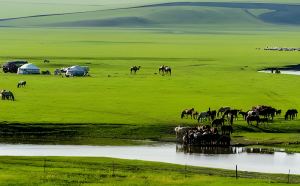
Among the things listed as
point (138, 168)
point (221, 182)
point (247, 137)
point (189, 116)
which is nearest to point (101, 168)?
point (138, 168)

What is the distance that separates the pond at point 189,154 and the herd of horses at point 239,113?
17.2 feet

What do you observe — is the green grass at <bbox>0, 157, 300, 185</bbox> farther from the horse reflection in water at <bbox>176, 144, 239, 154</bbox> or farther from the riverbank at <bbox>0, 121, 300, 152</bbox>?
the riverbank at <bbox>0, 121, 300, 152</bbox>

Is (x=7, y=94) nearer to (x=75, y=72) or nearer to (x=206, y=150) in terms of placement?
(x=206, y=150)

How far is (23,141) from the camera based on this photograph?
3750 cm

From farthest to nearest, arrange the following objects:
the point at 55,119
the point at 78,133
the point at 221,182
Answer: the point at 55,119, the point at 78,133, the point at 221,182

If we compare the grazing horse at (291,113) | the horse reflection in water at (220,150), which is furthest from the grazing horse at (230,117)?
the horse reflection in water at (220,150)

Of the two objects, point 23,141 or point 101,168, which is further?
point 23,141

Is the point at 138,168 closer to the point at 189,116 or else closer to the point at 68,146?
the point at 68,146

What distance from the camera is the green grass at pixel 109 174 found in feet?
85.7

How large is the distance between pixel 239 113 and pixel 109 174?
17.8 meters

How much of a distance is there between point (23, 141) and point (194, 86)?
2961 cm

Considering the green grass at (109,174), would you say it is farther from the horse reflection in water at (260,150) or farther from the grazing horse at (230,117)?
the grazing horse at (230,117)

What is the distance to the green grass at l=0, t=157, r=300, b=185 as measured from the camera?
1029 inches

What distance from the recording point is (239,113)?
43406 millimetres
